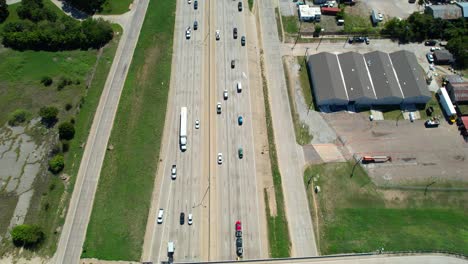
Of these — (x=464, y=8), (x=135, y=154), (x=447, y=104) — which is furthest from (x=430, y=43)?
(x=135, y=154)

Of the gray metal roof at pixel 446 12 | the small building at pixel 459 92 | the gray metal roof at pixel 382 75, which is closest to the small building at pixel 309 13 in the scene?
the gray metal roof at pixel 382 75

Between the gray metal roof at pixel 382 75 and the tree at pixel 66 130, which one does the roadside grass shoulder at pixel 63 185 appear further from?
the gray metal roof at pixel 382 75

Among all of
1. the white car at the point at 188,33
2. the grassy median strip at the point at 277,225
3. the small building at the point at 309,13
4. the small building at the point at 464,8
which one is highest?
the small building at the point at 464,8

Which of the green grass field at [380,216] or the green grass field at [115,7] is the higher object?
the green grass field at [115,7]

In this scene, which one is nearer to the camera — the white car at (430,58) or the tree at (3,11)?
the white car at (430,58)

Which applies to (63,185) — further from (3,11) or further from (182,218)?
(3,11)

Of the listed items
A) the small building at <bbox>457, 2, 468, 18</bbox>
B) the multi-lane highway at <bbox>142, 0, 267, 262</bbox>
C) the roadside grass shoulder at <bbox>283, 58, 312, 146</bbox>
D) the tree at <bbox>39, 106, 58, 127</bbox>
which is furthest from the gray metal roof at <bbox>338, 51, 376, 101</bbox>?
the tree at <bbox>39, 106, 58, 127</bbox>

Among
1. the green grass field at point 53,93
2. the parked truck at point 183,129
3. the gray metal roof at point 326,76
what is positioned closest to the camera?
the green grass field at point 53,93
